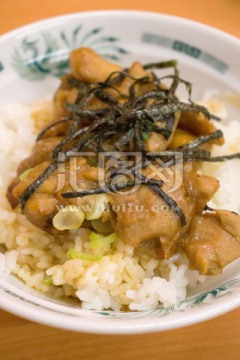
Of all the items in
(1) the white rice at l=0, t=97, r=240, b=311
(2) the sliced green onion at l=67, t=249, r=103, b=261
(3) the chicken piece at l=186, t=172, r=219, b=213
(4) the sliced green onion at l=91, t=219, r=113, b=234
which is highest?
(3) the chicken piece at l=186, t=172, r=219, b=213

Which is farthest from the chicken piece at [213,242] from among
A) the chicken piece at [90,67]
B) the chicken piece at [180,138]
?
the chicken piece at [90,67]

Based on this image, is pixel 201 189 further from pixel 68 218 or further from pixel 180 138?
pixel 68 218

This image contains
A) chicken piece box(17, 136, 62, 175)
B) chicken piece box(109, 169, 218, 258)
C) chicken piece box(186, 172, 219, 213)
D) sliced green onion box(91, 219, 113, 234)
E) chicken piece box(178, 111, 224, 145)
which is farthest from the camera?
chicken piece box(178, 111, 224, 145)

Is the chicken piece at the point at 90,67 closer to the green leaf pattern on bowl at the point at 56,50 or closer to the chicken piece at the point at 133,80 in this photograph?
the chicken piece at the point at 133,80

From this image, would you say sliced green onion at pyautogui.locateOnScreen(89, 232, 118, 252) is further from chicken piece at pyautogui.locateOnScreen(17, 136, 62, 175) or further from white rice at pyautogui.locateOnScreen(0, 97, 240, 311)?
chicken piece at pyautogui.locateOnScreen(17, 136, 62, 175)

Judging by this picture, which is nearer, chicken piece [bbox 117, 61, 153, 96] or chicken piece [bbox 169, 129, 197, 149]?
chicken piece [bbox 169, 129, 197, 149]

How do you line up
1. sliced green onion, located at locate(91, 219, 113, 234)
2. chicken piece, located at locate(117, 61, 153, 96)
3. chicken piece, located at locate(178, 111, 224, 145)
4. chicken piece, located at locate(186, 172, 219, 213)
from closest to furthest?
1. chicken piece, located at locate(186, 172, 219, 213)
2. sliced green onion, located at locate(91, 219, 113, 234)
3. chicken piece, located at locate(178, 111, 224, 145)
4. chicken piece, located at locate(117, 61, 153, 96)

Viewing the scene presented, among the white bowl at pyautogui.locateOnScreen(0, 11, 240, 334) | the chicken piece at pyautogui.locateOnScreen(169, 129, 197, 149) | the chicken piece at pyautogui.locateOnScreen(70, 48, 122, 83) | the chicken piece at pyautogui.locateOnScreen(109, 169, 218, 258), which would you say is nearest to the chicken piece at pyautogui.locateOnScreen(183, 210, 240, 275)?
the chicken piece at pyautogui.locateOnScreen(109, 169, 218, 258)

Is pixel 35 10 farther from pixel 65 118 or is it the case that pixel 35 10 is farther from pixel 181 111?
pixel 181 111
